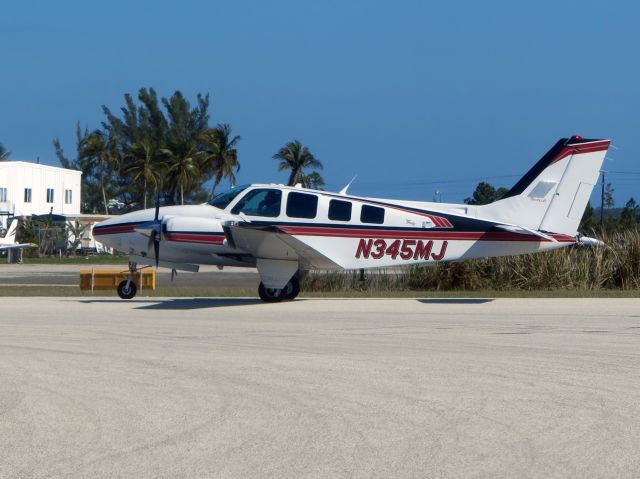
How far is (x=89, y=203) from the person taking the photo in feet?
378

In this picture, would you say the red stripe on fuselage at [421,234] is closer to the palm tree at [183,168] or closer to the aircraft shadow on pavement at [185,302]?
the aircraft shadow on pavement at [185,302]

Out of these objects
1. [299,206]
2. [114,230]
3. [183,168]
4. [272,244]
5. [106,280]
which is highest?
[183,168]

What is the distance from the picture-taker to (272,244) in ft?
64.5

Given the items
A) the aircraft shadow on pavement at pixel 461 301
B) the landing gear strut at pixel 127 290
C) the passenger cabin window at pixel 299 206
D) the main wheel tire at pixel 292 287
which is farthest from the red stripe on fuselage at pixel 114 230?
the aircraft shadow on pavement at pixel 461 301

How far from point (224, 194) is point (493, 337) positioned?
8897 mm

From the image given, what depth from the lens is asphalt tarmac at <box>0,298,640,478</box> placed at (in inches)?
239

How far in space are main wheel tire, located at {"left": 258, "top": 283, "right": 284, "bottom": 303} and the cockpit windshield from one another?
2.02 m

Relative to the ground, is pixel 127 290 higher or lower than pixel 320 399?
higher

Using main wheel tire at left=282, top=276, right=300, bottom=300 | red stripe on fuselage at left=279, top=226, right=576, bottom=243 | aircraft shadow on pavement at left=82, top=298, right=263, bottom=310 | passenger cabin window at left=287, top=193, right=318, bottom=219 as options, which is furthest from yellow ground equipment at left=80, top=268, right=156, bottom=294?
red stripe on fuselage at left=279, top=226, right=576, bottom=243

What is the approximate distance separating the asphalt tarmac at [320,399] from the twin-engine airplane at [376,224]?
15.0ft

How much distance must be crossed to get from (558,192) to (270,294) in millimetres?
6628

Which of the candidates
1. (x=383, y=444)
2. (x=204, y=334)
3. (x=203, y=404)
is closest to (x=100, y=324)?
(x=204, y=334)

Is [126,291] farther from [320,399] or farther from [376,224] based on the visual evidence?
[320,399]


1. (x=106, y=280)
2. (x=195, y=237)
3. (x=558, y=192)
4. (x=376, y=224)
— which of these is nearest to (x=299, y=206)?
(x=376, y=224)
